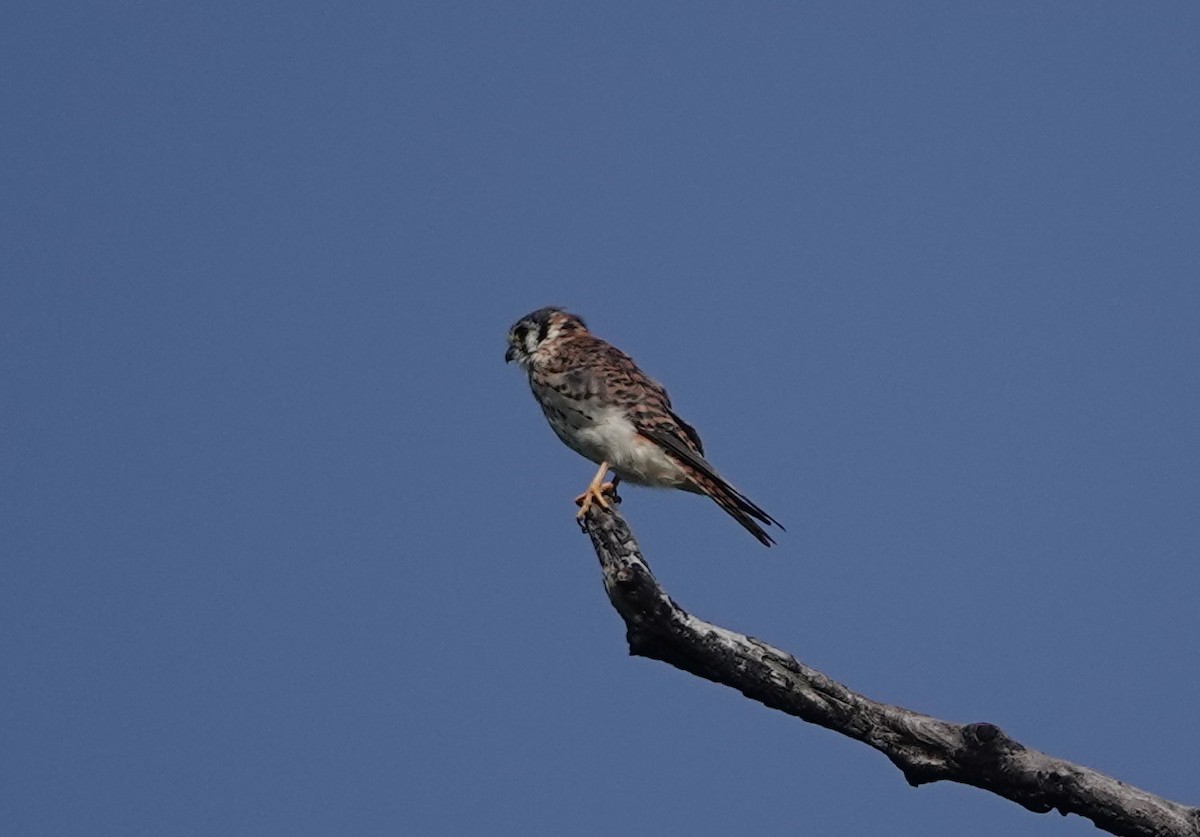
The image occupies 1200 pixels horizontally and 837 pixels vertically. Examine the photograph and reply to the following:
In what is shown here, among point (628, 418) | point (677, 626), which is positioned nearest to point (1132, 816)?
point (677, 626)

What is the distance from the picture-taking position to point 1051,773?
146 inches

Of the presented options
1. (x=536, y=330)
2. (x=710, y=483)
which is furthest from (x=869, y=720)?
(x=536, y=330)

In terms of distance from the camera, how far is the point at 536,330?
280 inches

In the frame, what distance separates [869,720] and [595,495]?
1.41 m

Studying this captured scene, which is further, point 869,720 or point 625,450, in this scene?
point 625,450

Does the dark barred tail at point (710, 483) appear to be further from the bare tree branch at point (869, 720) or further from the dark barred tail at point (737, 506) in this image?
the bare tree branch at point (869, 720)

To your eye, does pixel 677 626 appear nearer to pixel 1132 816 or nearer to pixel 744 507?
pixel 1132 816

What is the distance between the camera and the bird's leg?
461 cm

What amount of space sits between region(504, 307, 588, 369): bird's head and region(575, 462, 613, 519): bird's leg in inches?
47.0

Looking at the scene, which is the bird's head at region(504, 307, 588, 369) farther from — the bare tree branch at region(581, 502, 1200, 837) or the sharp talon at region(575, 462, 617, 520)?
the bare tree branch at region(581, 502, 1200, 837)

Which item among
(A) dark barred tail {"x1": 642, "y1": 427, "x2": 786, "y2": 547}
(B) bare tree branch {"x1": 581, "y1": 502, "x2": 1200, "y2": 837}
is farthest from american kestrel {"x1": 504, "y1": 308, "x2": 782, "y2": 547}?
(B) bare tree branch {"x1": 581, "y1": 502, "x2": 1200, "y2": 837}

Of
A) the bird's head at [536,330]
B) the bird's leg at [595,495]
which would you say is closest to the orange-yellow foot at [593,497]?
the bird's leg at [595,495]

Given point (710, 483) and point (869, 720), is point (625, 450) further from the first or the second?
point (869, 720)

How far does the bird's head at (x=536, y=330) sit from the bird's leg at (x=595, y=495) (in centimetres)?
119
